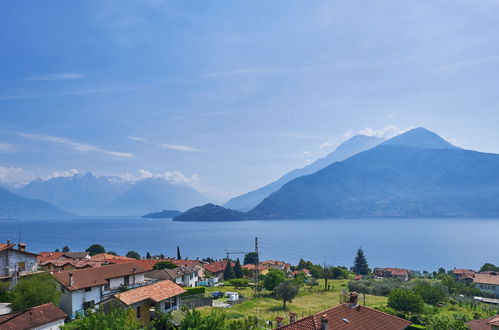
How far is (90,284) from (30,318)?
10180 millimetres

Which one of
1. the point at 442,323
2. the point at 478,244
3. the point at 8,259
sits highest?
the point at 8,259

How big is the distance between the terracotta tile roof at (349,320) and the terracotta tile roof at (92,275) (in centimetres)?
2356

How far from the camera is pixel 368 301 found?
47094 millimetres

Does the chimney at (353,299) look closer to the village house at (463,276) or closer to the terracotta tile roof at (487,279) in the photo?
the terracotta tile roof at (487,279)

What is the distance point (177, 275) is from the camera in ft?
165

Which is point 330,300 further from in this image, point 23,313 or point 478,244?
point 478,244

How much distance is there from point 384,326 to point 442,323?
6852 millimetres

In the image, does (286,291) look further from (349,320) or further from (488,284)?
(488,284)

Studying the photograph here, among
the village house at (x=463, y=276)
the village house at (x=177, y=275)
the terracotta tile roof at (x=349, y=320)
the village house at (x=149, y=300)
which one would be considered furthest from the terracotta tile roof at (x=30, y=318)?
the village house at (x=463, y=276)

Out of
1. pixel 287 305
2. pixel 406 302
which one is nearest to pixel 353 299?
pixel 406 302

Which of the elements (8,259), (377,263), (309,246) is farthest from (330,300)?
(309,246)

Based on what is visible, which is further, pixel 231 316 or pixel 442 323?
pixel 231 316

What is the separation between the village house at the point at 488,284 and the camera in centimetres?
6888

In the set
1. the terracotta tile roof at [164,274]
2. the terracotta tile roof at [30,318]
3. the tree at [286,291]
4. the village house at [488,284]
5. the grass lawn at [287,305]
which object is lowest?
the village house at [488,284]
